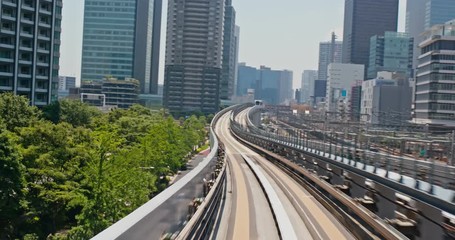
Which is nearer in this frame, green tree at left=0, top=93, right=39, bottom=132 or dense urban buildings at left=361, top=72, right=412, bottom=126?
green tree at left=0, top=93, right=39, bottom=132

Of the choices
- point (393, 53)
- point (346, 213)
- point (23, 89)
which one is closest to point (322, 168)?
point (346, 213)

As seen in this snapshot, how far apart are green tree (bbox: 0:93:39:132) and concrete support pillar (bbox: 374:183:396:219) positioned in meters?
34.4

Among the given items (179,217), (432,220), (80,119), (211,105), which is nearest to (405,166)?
(432,220)

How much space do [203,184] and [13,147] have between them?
19.3 meters

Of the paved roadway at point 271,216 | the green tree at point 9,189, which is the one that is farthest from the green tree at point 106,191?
the paved roadway at point 271,216

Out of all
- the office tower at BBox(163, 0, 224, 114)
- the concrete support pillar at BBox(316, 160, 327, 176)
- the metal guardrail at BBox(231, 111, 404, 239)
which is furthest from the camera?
the office tower at BBox(163, 0, 224, 114)

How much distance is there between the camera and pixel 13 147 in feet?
84.6

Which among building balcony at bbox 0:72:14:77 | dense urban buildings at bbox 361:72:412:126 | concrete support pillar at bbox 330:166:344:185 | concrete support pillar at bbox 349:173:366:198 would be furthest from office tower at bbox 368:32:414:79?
concrete support pillar at bbox 349:173:366:198

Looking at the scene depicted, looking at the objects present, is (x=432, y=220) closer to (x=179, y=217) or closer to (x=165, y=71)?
(x=179, y=217)

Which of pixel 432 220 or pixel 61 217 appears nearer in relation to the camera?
pixel 432 220

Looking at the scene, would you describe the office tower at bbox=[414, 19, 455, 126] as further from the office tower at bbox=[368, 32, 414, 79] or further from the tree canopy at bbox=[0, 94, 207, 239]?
the office tower at bbox=[368, 32, 414, 79]

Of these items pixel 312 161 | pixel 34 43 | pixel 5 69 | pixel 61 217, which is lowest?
pixel 61 217

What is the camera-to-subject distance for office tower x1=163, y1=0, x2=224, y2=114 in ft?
534

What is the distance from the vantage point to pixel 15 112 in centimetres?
4341
